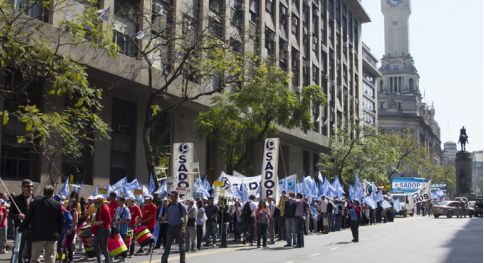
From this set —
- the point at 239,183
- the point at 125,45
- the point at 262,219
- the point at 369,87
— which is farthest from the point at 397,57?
the point at 262,219

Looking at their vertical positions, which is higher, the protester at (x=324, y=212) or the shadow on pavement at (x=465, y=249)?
the protester at (x=324, y=212)

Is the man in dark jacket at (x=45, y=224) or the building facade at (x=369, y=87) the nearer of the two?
the man in dark jacket at (x=45, y=224)

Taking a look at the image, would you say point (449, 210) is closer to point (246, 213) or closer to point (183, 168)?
point (246, 213)

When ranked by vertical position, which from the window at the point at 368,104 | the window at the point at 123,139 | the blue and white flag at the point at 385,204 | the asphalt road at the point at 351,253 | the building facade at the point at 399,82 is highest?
the building facade at the point at 399,82

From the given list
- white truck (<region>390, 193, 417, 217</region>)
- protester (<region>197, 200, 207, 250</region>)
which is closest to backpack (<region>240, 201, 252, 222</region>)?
protester (<region>197, 200, 207, 250</region>)

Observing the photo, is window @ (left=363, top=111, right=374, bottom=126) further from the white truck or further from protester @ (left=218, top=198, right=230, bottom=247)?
protester @ (left=218, top=198, right=230, bottom=247)

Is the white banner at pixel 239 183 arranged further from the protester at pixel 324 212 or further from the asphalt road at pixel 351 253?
the protester at pixel 324 212

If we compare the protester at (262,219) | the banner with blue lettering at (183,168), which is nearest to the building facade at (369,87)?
the banner with blue lettering at (183,168)

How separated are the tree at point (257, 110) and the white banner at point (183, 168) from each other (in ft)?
21.6

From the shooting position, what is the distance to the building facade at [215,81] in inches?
1076

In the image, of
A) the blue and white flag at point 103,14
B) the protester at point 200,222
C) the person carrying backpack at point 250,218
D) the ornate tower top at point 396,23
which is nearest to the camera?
the protester at point 200,222

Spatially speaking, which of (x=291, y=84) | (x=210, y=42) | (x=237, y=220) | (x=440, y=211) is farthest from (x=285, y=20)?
(x=237, y=220)

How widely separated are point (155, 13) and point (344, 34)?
42.8 meters

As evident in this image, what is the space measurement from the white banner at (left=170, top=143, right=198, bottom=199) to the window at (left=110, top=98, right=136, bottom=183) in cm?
893
